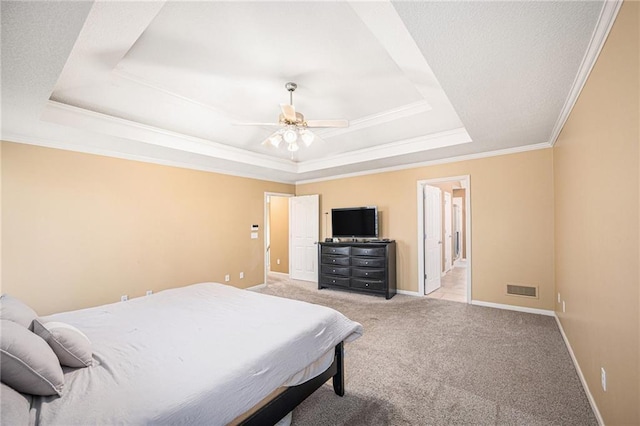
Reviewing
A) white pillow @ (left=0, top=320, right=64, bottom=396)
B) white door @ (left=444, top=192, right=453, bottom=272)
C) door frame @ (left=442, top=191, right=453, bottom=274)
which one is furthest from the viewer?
white door @ (left=444, top=192, right=453, bottom=272)

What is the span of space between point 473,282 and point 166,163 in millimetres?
5380

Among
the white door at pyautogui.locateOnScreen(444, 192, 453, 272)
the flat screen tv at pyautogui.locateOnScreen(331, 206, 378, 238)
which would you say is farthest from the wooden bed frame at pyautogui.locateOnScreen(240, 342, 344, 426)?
the white door at pyautogui.locateOnScreen(444, 192, 453, 272)

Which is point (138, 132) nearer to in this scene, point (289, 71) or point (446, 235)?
point (289, 71)

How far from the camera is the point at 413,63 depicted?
7.51ft

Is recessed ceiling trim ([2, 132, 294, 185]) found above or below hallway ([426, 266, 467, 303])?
above

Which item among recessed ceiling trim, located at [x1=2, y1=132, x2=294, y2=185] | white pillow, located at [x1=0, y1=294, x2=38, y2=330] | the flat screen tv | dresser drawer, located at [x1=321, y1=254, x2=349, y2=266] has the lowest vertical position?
dresser drawer, located at [x1=321, y1=254, x2=349, y2=266]

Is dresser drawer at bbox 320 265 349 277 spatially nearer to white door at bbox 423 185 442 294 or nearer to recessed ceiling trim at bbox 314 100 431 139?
white door at bbox 423 185 442 294

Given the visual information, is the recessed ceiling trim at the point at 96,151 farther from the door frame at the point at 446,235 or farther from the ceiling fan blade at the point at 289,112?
the door frame at the point at 446,235

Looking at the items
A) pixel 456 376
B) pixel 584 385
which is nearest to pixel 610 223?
pixel 584 385

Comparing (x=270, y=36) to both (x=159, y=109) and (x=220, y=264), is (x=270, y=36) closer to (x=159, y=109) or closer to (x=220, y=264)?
(x=159, y=109)

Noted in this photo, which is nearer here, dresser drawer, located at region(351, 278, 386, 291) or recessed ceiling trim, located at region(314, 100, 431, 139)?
recessed ceiling trim, located at region(314, 100, 431, 139)

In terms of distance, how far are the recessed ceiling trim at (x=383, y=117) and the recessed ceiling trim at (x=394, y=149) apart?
0.72 meters

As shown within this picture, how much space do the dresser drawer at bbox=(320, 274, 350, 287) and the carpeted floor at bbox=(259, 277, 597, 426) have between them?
1404 millimetres

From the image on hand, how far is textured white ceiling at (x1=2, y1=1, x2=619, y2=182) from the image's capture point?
5.14 feet
